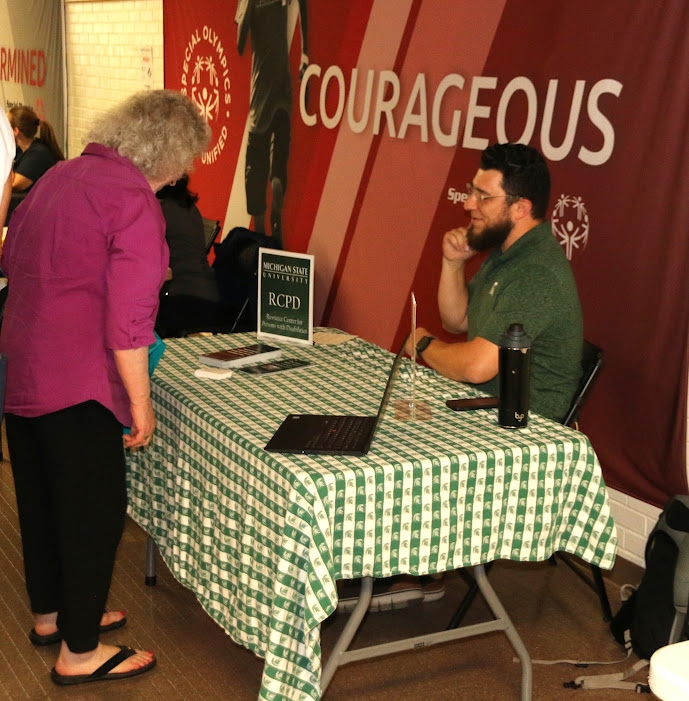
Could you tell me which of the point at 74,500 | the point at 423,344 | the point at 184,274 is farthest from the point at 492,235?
the point at 184,274

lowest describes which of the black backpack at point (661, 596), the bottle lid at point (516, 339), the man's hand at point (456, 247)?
the black backpack at point (661, 596)

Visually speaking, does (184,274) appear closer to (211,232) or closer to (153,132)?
(211,232)

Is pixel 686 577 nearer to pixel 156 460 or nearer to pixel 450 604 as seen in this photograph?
pixel 450 604

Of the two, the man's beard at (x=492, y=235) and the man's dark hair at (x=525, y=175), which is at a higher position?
the man's dark hair at (x=525, y=175)

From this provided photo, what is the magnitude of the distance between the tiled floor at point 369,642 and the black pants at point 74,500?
0.72ft

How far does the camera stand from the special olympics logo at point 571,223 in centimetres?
358

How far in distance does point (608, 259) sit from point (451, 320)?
22.4 inches

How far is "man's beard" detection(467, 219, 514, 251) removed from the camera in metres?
3.21

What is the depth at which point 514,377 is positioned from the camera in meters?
2.59

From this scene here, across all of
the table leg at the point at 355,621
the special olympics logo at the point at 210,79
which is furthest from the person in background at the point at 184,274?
the table leg at the point at 355,621

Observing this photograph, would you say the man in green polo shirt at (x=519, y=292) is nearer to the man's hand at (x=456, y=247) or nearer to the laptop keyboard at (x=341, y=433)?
the man's hand at (x=456, y=247)

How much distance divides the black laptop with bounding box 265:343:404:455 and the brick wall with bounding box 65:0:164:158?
505cm

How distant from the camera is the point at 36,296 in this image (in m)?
2.52

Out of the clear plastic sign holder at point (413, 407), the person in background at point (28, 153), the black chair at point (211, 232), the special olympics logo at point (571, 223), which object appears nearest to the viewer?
the clear plastic sign holder at point (413, 407)
